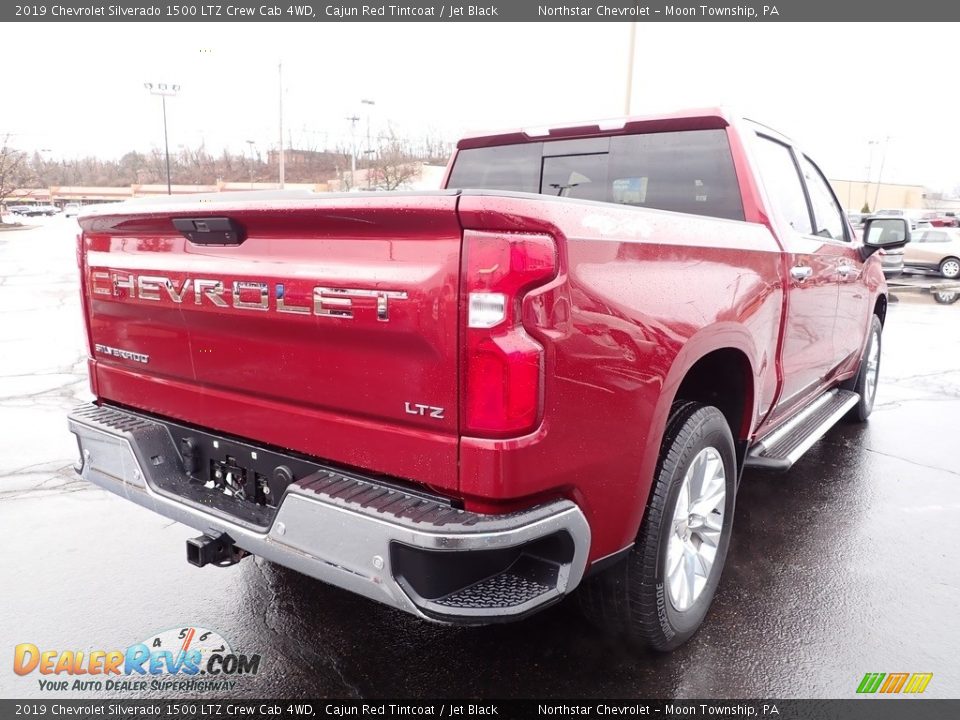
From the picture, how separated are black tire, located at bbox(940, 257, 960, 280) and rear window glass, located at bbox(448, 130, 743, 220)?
70.5 feet

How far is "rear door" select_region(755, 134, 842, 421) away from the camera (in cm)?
331

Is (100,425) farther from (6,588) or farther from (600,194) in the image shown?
(600,194)

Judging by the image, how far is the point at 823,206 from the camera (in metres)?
4.36

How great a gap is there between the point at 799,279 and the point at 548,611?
200cm

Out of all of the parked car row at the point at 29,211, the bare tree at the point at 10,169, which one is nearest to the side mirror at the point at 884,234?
the bare tree at the point at 10,169

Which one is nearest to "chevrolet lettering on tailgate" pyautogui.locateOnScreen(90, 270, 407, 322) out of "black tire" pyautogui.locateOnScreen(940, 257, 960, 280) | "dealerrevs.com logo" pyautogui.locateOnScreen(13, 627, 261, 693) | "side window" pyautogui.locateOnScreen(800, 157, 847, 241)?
"dealerrevs.com logo" pyautogui.locateOnScreen(13, 627, 261, 693)

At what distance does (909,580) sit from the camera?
3311 millimetres

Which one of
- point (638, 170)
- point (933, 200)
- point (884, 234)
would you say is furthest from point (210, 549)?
point (933, 200)

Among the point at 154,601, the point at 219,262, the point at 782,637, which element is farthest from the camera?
the point at 154,601

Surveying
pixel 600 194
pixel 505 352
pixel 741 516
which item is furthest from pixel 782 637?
pixel 600 194

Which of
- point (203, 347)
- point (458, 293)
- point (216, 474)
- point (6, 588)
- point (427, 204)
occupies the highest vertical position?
point (427, 204)

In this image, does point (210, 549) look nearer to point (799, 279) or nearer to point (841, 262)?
point (799, 279)

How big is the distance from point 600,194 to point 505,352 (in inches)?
83.6

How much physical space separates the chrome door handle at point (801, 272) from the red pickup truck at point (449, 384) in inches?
1.9
